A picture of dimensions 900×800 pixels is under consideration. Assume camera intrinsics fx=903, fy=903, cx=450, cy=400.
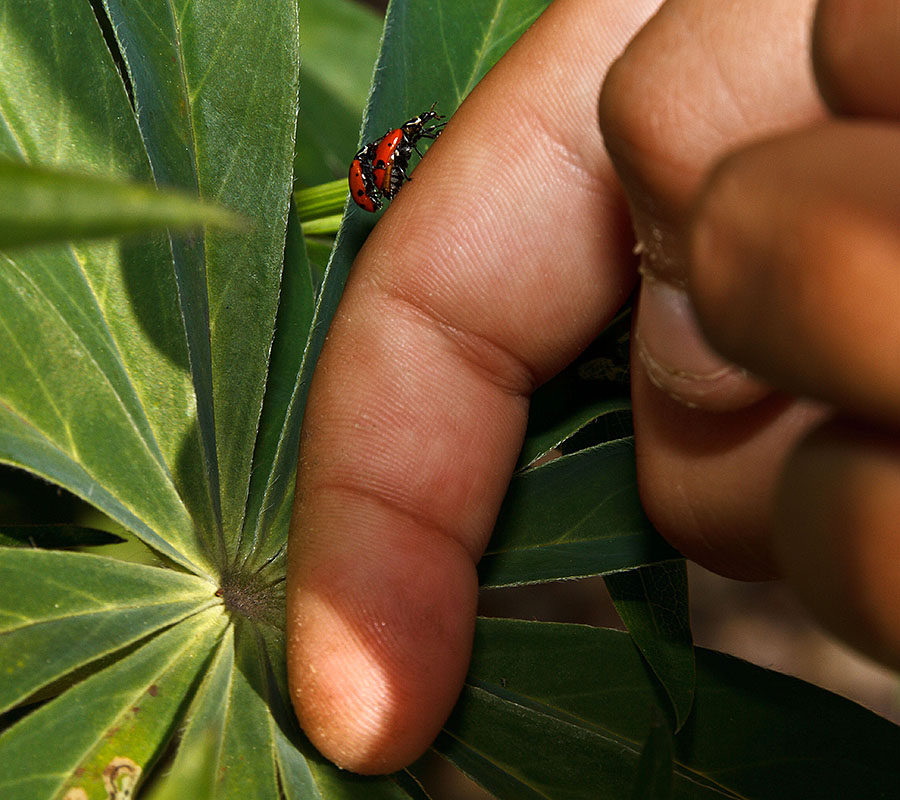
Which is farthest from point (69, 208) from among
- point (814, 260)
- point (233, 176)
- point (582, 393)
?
point (582, 393)

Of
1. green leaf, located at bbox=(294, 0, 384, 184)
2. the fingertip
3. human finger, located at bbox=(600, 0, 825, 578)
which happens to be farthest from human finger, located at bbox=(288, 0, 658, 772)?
green leaf, located at bbox=(294, 0, 384, 184)

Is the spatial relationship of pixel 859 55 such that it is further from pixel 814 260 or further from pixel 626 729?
pixel 626 729

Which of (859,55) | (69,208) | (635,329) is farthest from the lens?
(635,329)

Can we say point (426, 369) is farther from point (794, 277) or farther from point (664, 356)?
point (794, 277)

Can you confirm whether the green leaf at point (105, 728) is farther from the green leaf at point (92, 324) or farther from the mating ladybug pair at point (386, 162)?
the mating ladybug pair at point (386, 162)

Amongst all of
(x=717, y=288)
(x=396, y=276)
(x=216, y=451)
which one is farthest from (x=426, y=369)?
(x=717, y=288)

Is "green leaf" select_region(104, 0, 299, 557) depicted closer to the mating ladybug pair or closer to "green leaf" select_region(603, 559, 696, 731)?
the mating ladybug pair
